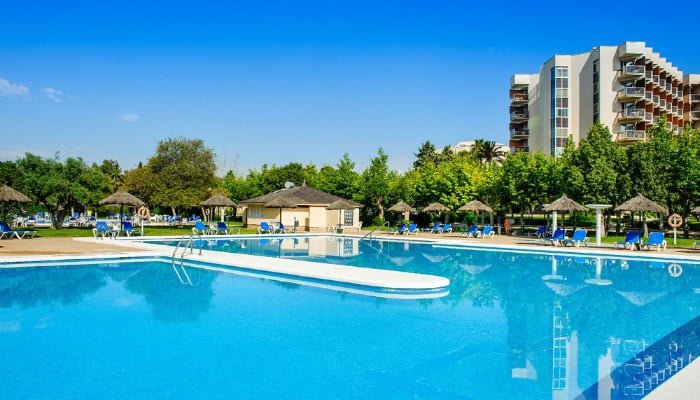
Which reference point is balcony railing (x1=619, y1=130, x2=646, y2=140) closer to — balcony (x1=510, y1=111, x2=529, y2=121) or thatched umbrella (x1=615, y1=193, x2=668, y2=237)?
balcony (x1=510, y1=111, x2=529, y2=121)

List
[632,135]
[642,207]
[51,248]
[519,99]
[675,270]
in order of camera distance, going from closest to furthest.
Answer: [675,270], [51,248], [642,207], [632,135], [519,99]

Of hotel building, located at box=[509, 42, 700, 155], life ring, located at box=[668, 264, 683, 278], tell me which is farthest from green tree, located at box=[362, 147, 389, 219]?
life ring, located at box=[668, 264, 683, 278]

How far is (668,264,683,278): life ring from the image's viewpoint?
52.4 feet

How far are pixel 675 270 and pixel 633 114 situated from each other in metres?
33.5

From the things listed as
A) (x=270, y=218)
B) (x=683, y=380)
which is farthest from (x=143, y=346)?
(x=270, y=218)

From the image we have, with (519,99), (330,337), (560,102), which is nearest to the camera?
(330,337)

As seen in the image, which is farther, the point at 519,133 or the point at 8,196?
the point at 519,133

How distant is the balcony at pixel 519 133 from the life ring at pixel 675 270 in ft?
124

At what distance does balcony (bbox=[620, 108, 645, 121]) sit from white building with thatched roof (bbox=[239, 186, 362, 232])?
2538 cm

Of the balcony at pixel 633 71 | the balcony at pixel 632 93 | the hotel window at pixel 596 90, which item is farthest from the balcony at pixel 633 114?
the balcony at pixel 633 71

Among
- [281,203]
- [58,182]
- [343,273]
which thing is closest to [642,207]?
[343,273]

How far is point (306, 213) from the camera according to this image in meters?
37.4

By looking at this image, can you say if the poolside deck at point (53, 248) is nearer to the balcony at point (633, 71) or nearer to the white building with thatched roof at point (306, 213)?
the white building with thatched roof at point (306, 213)

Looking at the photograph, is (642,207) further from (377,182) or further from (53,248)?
(53,248)
